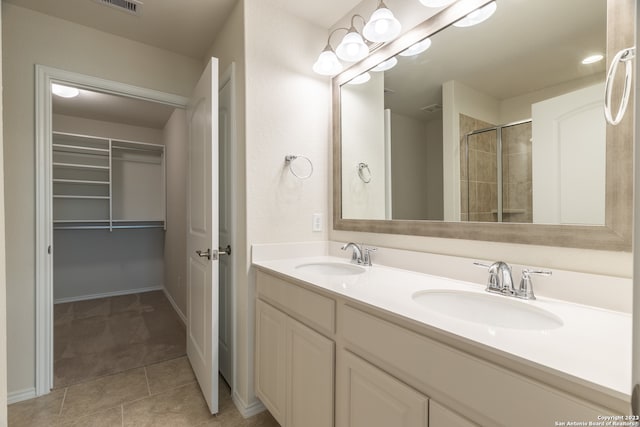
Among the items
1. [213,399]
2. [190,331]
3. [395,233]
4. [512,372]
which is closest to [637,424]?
[512,372]

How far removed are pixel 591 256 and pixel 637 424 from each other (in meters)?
0.75

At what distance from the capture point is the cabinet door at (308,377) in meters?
1.11

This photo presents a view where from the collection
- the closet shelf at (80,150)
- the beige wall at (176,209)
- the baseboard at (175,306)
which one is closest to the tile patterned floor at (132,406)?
the baseboard at (175,306)

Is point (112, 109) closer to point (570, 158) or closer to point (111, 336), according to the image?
point (111, 336)

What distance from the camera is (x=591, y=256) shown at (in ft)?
3.02

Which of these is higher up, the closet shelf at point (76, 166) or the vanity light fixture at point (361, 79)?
the vanity light fixture at point (361, 79)

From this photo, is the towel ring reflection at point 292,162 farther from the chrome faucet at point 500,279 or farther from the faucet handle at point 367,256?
the chrome faucet at point 500,279

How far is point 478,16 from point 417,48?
31 centimetres

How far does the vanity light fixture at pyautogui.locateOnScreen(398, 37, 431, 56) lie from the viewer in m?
1.44

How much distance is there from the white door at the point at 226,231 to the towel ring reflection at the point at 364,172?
856 millimetres

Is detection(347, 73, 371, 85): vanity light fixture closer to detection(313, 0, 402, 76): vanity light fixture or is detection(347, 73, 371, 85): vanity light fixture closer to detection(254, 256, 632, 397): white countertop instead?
detection(313, 0, 402, 76): vanity light fixture

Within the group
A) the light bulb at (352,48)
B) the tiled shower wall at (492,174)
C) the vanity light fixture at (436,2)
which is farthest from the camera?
the light bulb at (352,48)

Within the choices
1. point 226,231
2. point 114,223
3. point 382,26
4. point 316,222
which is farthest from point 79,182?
point 382,26

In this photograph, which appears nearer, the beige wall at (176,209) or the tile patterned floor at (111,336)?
the tile patterned floor at (111,336)
